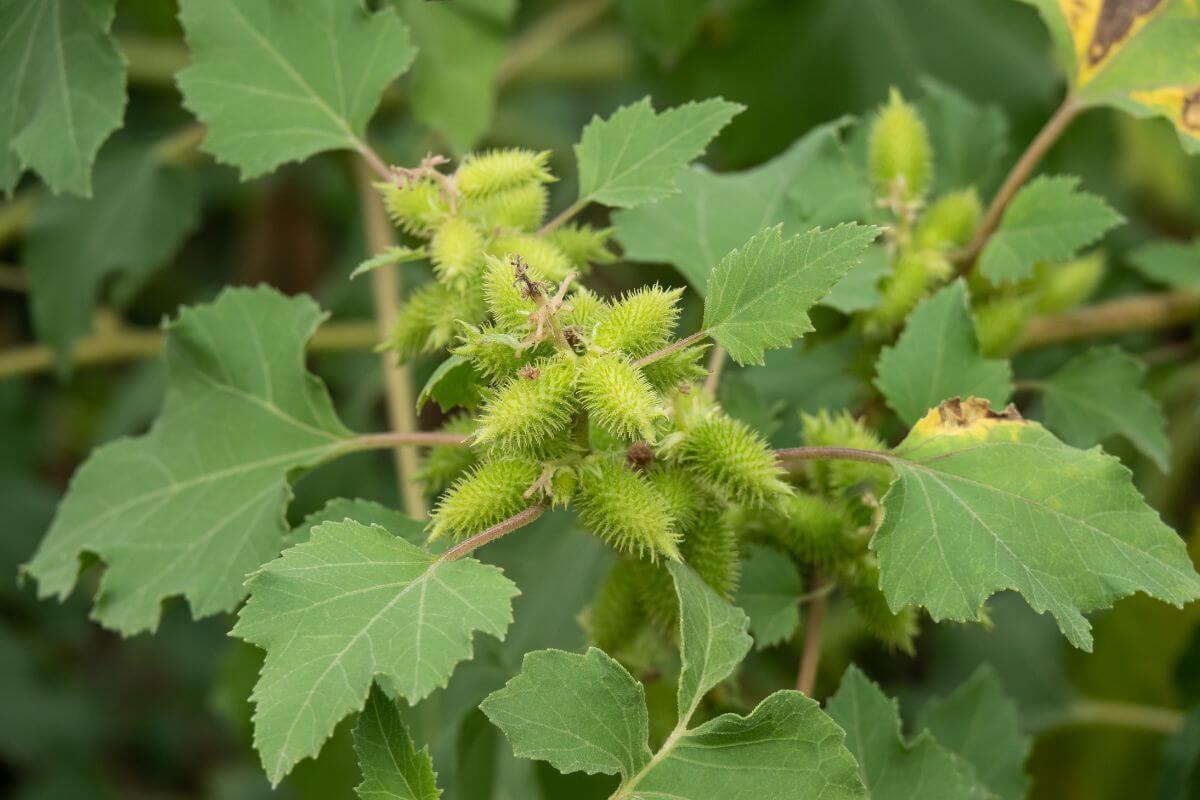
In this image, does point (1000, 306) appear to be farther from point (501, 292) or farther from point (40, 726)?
point (40, 726)

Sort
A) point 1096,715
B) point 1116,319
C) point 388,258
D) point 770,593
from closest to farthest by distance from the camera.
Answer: point 388,258 < point 770,593 < point 1116,319 < point 1096,715

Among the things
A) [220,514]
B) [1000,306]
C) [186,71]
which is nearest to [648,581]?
[220,514]

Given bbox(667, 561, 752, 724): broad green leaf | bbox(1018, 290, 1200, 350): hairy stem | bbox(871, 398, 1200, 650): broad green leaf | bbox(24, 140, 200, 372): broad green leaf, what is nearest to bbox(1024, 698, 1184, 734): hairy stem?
bbox(1018, 290, 1200, 350): hairy stem

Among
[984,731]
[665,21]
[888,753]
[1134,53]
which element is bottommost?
[984,731]

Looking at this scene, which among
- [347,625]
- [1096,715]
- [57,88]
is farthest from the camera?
[1096,715]

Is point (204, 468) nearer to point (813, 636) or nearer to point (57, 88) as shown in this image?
point (57, 88)

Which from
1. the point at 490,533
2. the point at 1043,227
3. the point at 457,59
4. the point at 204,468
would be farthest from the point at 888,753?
the point at 457,59

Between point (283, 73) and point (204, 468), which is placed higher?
point (283, 73)
